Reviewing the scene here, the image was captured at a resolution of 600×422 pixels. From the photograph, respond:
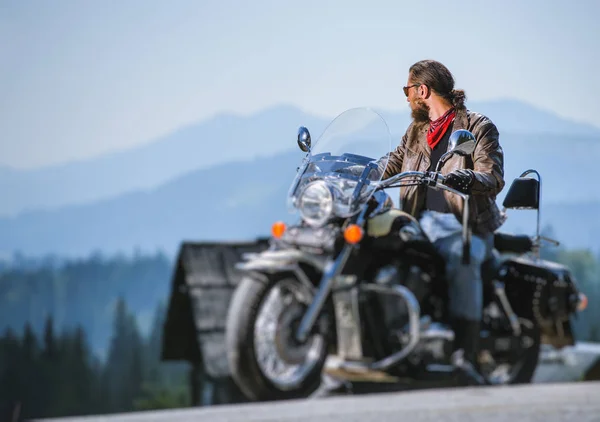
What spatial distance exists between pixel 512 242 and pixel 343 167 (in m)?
0.26

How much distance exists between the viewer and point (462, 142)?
1124mm

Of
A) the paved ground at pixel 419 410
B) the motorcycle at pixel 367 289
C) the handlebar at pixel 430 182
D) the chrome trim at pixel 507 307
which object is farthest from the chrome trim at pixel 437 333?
the paved ground at pixel 419 410

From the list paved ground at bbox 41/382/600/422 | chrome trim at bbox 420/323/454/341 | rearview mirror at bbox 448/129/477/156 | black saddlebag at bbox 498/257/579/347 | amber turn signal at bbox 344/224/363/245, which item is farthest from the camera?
paved ground at bbox 41/382/600/422

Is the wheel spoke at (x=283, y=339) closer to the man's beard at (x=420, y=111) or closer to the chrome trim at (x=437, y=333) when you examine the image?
the chrome trim at (x=437, y=333)

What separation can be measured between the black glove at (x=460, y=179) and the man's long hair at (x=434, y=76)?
0.35 feet

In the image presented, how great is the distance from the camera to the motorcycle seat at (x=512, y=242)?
137cm

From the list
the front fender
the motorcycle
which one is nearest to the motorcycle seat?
the motorcycle

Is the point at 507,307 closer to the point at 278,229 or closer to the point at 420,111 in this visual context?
the point at 278,229

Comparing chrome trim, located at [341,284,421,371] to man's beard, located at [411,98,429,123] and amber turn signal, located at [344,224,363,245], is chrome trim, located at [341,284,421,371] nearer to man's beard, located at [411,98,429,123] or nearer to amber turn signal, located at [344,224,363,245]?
amber turn signal, located at [344,224,363,245]

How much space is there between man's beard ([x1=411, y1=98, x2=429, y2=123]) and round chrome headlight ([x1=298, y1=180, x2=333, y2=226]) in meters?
0.16

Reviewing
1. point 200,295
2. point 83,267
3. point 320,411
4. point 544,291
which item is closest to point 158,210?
point 83,267

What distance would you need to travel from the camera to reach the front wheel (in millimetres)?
2158

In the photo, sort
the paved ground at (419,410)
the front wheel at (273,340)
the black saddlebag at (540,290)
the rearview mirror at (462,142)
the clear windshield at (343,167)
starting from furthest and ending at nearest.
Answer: the paved ground at (419,410) → the front wheel at (273,340) → the black saddlebag at (540,290) → the clear windshield at (343,167) → the rearview mirror at (462,142)

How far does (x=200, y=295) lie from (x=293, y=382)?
3599 millimetres
